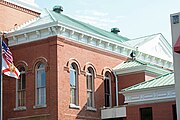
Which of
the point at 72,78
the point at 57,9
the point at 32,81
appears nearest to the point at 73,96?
the point at 72,78

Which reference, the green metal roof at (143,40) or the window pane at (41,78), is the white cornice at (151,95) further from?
the green metal roof at (143,40)

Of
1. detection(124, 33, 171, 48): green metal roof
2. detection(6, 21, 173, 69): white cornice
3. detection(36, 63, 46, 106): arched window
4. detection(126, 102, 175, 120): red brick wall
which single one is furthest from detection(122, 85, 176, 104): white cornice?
detection(124, 33, 171, 48): green metal roof

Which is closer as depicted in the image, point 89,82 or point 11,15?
point 89,82

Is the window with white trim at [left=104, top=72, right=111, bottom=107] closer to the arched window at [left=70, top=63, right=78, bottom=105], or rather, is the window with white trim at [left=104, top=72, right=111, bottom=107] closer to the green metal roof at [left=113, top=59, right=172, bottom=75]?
the green metal roof at [left=113, top=59, right=172, bottom=75]

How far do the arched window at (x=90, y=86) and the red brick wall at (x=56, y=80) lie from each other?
0.35 meters

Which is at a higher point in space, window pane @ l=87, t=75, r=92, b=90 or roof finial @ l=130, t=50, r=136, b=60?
roof finial @ l=130, t=50, r=136, b=60

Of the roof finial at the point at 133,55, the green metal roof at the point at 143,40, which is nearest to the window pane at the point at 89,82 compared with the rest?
the roof finial at the point at 133,55

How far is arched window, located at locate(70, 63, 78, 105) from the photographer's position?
31.7 metres

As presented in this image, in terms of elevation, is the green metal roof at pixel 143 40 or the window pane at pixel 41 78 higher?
the green metal roof at pixel 143 40

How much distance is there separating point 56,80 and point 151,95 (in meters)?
6.54

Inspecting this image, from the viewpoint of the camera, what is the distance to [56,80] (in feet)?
98.9

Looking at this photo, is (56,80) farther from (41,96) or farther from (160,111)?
(160,111)

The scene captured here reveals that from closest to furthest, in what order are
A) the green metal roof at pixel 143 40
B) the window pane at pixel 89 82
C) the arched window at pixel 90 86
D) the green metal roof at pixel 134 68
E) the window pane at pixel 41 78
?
the window pane at pixel 41 78 < the arched window at pixel 90 86 < the window pane at pixel 89 82 < the green metal roof at pixel 134 68 < the green metal roof at pixel 143 40

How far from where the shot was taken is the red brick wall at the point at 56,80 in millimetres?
30188
